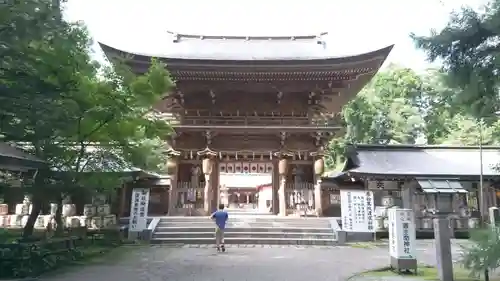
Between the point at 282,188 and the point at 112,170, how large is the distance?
784 cm

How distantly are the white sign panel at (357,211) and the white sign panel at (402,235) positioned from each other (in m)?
5.80

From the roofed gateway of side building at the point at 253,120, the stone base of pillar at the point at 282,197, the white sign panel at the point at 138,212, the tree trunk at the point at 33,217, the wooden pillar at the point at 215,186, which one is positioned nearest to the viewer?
the tree trunk at the point at 33,217

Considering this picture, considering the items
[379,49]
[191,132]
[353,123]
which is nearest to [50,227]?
[191,132]

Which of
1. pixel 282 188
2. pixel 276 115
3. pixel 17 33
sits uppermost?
pixel 276 115

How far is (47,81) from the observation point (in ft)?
25.4

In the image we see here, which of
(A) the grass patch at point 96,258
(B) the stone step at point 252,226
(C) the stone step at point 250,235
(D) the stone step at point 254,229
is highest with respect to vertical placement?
(B) the stone step at point 252,226

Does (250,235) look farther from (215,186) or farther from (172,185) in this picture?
(172,185)

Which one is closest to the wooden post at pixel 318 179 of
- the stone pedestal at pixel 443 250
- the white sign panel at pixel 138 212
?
the white sign panel at pixel 138 212

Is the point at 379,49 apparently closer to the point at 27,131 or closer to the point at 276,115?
the point at 276,115

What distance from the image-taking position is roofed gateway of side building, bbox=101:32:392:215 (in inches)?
667

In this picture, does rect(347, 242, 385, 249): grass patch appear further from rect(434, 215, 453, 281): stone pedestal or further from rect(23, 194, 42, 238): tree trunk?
rect(23, 194, 42, 238): tree trunk

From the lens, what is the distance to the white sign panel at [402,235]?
795 cm

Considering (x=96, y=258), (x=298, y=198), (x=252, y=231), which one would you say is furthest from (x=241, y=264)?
(x=298, y=198)

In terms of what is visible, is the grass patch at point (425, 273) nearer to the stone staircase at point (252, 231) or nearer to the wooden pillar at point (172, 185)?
the stone staircase at point (252, 231)
